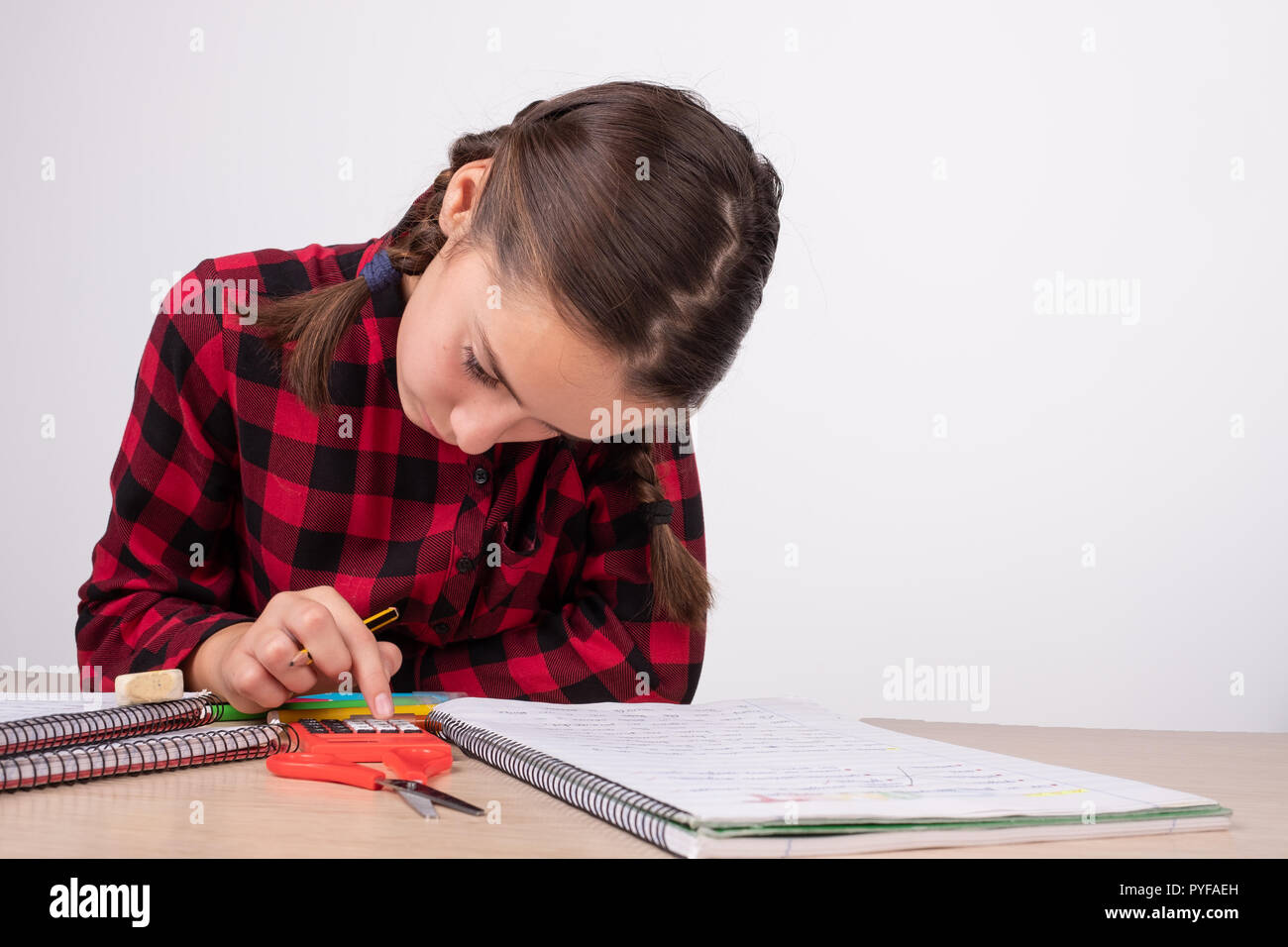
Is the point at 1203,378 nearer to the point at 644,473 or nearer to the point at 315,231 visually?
the point at 644,473

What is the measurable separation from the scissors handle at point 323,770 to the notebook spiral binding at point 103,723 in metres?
0.09

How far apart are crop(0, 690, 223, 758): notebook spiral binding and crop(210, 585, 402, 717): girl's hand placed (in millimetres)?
33

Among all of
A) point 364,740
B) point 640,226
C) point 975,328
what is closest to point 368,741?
point 364,740

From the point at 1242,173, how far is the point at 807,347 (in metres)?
0.92

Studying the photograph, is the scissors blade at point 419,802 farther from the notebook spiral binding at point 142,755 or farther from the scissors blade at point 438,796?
the notebook spiral binding at point 142,755

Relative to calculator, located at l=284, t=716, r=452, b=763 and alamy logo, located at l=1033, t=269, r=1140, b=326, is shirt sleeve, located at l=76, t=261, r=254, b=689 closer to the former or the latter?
Result: calculator, located at l=284, t=716, r=452, b=763

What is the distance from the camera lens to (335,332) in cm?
102

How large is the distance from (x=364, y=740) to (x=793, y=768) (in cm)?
25

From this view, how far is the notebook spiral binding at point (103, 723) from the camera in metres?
0.59

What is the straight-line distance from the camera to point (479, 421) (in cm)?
86

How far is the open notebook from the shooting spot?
479 millimetres

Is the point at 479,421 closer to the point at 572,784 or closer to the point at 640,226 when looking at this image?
the point at 640,226

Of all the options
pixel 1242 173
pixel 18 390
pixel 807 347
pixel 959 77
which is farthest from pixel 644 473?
pixel 18 390
